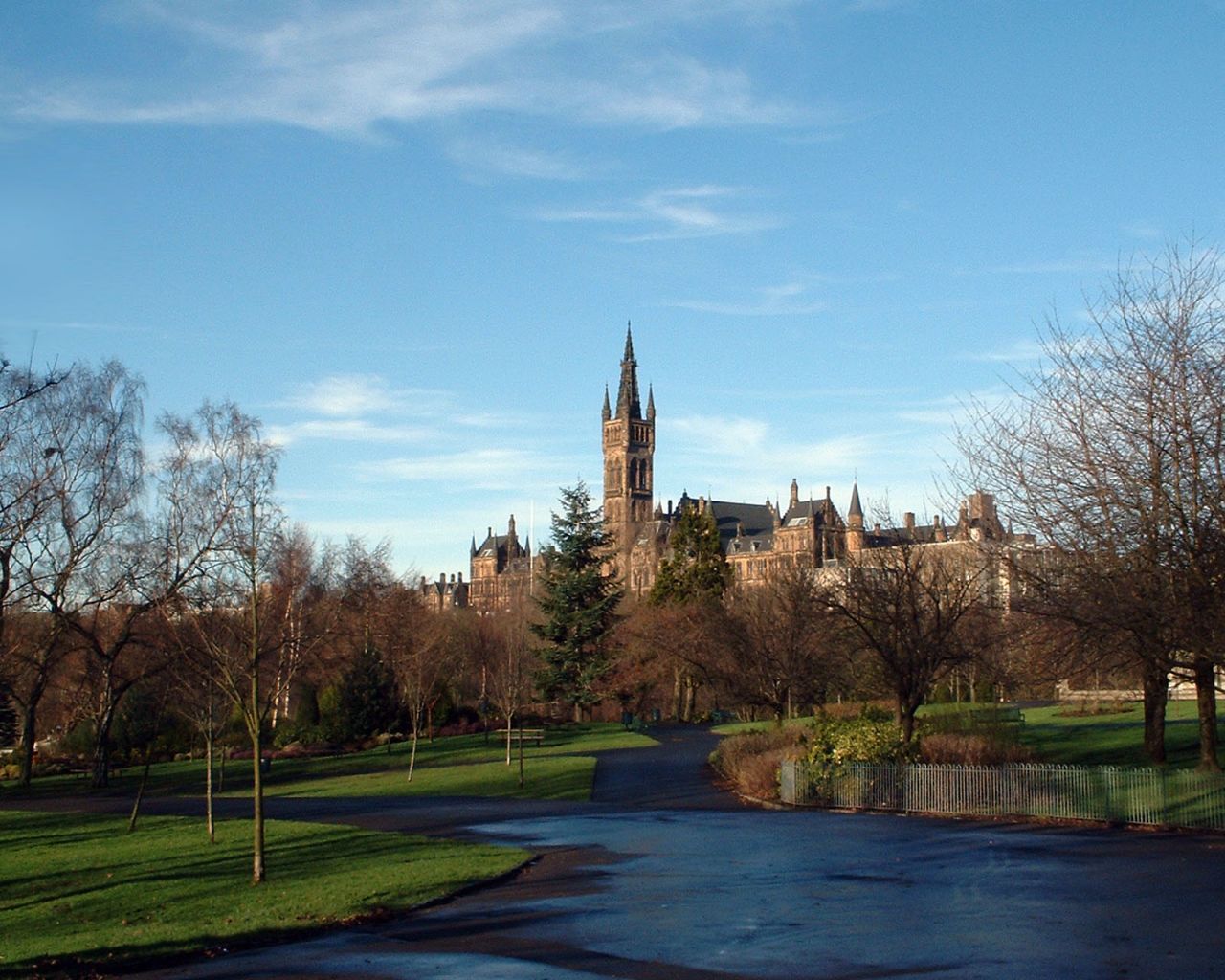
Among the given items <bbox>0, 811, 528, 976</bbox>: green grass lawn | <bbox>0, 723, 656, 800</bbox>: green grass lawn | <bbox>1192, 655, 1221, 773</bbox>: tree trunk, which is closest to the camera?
<bbox>0, 811, 528, 976</bbox>: green grass lawn

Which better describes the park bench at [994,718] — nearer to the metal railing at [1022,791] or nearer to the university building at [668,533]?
the metal railing at [1022,791]

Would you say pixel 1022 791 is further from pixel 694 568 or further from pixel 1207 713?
pixel 694 568

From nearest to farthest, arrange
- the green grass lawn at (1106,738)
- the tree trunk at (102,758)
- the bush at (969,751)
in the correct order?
1. the bush at (969,751)
2. the green grass lawn at (1106,738)
3. the tree trunk at (102,758)

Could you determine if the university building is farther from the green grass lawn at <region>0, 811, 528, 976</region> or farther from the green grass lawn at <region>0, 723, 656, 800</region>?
the green grass lawn at <region>0, 811, 528, 976</region>

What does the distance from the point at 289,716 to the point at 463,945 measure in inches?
2110

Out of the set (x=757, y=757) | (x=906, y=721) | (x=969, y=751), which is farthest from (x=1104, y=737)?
(x=757, y=757)

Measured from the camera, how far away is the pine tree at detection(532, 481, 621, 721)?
240ft

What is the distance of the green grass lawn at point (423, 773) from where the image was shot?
41.6m

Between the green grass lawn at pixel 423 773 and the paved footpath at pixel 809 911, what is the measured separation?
12781 mm

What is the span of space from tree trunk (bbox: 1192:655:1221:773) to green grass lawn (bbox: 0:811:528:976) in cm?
1578

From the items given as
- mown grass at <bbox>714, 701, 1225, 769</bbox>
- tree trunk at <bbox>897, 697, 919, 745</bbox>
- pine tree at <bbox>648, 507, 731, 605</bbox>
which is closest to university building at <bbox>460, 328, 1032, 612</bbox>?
pine tree at <bbox>648, 507, 731, 605</bbox>

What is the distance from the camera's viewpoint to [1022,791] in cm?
2933

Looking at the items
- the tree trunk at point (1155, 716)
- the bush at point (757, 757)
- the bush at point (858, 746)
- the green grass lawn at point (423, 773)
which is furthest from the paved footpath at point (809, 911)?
the green grass lawn at point (423, 773)

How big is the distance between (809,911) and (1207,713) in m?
16.9
